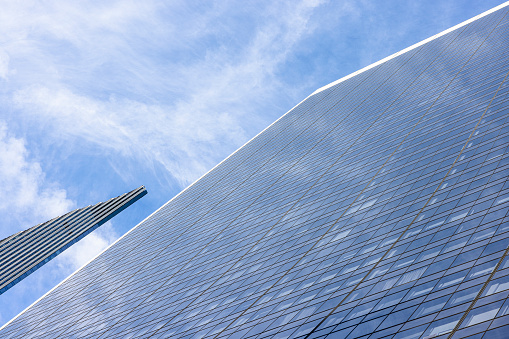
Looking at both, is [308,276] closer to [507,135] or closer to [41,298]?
[507,135]

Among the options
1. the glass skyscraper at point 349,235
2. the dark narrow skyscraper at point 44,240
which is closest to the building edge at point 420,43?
the glass skyscraper at point 349,235

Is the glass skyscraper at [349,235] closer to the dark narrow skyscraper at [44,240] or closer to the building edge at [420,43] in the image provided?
the building edge at [420,43]

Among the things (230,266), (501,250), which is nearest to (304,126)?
(230,266)

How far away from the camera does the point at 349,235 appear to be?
44344 millimetres

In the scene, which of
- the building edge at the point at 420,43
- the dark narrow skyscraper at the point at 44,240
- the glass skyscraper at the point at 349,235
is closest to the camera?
the glass skyscraper at the point at 349,235

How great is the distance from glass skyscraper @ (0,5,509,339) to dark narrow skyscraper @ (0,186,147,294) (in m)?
38.0

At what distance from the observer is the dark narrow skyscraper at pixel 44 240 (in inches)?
4669

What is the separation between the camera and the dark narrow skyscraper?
118588 mm

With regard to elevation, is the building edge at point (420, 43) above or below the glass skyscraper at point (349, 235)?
above

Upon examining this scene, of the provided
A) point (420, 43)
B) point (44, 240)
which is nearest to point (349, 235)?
point (420, 43)

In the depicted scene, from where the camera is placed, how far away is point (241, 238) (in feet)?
200

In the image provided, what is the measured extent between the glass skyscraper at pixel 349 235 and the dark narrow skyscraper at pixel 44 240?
3804 cm

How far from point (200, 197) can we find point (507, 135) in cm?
5836

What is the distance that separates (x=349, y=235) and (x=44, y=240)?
10363 cm
